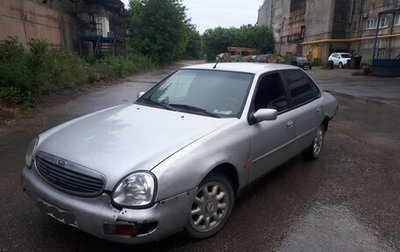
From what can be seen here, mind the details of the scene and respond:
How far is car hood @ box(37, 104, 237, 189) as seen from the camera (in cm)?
265

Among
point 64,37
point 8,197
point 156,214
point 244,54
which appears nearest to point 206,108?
point 156,214

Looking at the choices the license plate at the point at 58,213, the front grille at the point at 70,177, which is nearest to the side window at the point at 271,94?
the front grille at the point at 70,177

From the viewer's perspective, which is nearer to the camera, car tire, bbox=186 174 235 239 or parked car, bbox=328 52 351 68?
car tire, bbox=186 174 235 239

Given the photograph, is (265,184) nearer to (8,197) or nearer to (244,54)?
(8,197)

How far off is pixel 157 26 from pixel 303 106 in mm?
35374

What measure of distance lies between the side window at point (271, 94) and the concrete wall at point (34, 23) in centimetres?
1348

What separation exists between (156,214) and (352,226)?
2.08 meters

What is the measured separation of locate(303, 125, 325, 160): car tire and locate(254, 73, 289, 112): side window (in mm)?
1221

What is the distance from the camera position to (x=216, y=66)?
4.42 meters

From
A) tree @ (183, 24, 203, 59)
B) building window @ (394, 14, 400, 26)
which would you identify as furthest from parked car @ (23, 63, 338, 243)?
tree @ (183, 24, 203, 59)

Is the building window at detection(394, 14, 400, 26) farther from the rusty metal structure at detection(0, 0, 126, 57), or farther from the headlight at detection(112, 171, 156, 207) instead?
the headlight at detection(112, 171, 156, 207)

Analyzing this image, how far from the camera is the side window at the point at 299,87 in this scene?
4.52m

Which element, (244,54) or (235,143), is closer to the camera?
(235,143)

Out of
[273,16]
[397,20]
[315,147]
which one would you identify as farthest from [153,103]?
[273,16]
